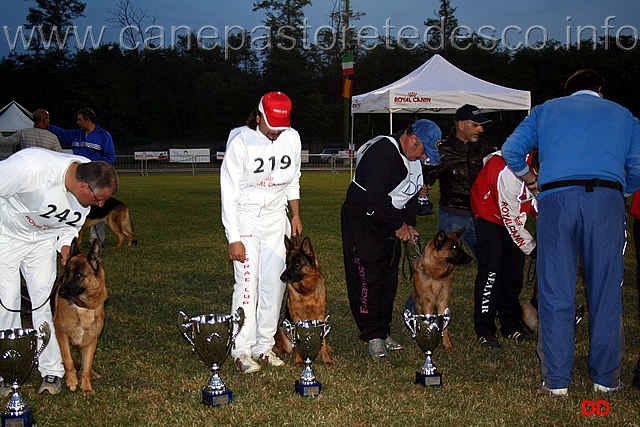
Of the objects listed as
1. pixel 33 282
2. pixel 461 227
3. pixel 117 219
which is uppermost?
pixel 461 227

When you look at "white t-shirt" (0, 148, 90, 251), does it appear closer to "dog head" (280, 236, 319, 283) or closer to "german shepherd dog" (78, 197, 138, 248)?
"dog head" (280, 236, 319, 283)

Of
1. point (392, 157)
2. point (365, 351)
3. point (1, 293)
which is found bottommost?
point (365, 351)

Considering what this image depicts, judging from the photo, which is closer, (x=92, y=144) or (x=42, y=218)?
(x=42, y=218)

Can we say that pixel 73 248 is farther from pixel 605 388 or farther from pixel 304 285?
pixel 605 388

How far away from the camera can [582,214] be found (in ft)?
11.4

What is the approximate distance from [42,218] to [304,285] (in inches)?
70.3

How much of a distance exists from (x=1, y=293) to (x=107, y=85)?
46398 mm

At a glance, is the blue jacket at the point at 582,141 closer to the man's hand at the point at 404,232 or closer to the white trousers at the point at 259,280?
the man's hand at the point at 404,232

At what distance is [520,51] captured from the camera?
155ft

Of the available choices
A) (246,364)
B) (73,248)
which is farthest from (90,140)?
(246,364)

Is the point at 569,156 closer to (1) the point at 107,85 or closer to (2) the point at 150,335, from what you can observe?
(2) the point at 150,335

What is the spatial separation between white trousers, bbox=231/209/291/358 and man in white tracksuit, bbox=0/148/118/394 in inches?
39.6

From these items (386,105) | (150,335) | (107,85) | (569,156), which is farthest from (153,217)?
(107,85)

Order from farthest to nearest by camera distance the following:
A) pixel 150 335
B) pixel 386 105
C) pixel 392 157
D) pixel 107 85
Result: 1. pixel 107 85
2. pixel 386 105
3. pixel 150 335
4. pixel 392 157
